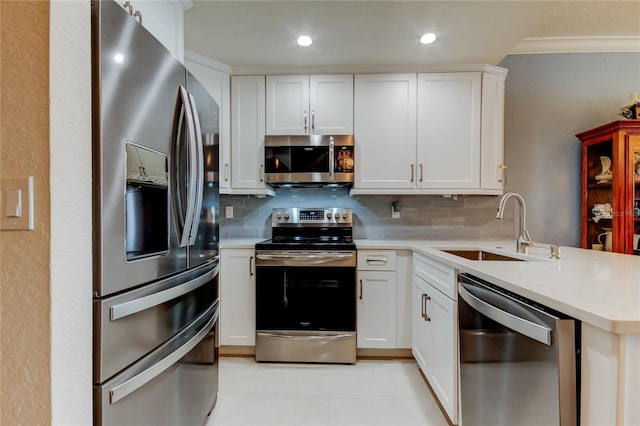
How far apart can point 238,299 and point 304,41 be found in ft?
6.46

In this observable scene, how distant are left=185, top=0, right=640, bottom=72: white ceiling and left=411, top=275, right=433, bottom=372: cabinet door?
1.70 meters

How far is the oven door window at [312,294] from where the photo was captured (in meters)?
2.28

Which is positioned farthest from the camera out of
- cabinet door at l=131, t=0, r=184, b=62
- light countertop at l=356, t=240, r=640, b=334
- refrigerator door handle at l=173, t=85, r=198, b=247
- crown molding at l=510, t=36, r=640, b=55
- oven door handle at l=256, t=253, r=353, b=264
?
crown molding at l=510, t=36, r=640, b=55

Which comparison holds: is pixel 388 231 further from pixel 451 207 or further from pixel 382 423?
pixel 382 423

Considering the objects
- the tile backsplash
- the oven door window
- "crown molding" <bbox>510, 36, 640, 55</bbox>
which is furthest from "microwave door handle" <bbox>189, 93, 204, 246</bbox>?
"crown molding" <bbox>510, 36, 640, 55</bbox>

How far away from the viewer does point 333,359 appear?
227 cm

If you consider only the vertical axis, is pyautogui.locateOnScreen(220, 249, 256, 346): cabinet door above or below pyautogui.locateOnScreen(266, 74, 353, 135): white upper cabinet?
below

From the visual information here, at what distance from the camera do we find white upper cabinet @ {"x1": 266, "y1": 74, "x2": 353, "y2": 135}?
2.55 meters

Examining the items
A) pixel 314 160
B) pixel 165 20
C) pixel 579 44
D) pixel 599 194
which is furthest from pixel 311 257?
pixel 579 44

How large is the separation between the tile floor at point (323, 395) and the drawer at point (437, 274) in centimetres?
72

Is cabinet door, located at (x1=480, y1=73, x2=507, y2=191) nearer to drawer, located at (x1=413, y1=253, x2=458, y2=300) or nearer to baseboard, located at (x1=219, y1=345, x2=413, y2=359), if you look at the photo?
drawer, located at (x1=413, y1=253, x2=458, y2=300)

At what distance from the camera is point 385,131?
2.56 m

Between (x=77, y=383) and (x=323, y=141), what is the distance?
211 cm

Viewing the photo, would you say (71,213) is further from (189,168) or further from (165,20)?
(165,20)
